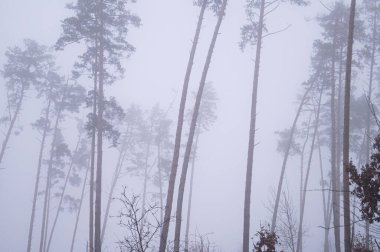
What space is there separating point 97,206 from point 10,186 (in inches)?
2878

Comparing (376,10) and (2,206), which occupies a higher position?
(376,10)

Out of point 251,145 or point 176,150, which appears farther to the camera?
point 251,145

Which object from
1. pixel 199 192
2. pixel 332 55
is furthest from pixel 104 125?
pixel 199 192

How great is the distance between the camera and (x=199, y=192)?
350 ft

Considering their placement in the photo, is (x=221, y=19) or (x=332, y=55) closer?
(x=221, y=19)

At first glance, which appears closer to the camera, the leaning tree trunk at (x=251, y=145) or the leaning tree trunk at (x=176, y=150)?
the leaning tree trunk at (x=176, y=150)

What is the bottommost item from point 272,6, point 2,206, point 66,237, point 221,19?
point 66,237

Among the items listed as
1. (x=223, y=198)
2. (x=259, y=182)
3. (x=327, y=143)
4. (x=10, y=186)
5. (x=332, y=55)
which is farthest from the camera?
(x=259, y=182)

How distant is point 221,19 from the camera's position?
53.6 ft

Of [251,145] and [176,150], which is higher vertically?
[251,145]

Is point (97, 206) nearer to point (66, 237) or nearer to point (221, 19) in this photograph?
point (221, 19)

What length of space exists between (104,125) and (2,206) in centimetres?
6547

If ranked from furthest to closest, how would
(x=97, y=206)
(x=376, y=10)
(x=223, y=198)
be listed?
(x=223, y=198) < (x=376, y=10) < (x=97, y=206)

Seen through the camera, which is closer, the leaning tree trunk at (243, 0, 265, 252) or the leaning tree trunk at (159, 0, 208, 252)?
the leaning tree trunk at (159, 0, 208, 252)
